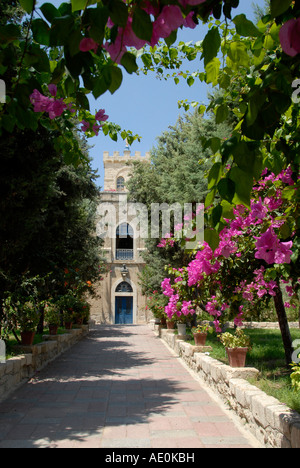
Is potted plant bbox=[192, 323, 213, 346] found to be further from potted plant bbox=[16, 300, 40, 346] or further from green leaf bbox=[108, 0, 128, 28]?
green leaf bbox=[108, 0, 128, 28]

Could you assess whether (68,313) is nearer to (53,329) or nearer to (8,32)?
(53,329)

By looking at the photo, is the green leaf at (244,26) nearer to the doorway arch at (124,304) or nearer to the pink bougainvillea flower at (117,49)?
the pink bougainvillea flower at (117,49)

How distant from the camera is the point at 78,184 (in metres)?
10.8

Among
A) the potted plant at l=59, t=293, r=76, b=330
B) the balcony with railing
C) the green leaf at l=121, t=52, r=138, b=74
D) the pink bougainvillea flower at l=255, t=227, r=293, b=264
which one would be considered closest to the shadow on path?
the pink bougainvillea flower at l=255, t=227, r=293, b=264

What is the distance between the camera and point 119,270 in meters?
30.5

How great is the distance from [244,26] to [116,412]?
5.37 metres

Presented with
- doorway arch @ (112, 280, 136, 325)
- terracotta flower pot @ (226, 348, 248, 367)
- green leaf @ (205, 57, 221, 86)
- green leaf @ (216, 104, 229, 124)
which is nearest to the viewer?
green leaf @ (205, 57, 221, 86)

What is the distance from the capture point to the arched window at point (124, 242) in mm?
31000

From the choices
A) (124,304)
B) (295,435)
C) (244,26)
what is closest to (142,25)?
(244,26)

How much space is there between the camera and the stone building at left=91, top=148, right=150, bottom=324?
30.0 m

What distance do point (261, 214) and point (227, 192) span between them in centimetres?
174

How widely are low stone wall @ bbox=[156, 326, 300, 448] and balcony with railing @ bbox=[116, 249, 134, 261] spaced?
23326 mm

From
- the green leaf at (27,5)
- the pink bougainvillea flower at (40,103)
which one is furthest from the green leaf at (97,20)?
A: the pink bougainvillea flower at (40,103)
